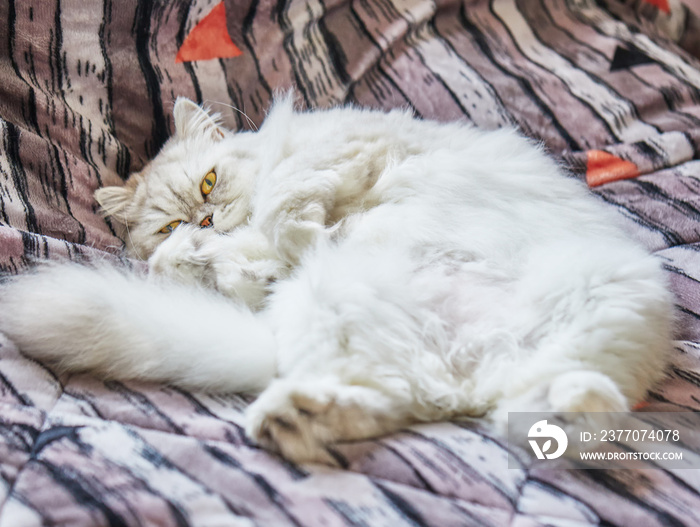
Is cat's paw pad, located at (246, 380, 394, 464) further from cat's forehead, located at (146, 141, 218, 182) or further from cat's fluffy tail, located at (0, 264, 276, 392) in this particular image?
cat's forehead, located at (146, 141, 218, 182)

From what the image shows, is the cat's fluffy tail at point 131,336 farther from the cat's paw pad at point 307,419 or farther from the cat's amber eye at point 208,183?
the cat's amber eye at point 208,183

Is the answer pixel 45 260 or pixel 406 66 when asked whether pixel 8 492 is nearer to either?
pixel 45 260

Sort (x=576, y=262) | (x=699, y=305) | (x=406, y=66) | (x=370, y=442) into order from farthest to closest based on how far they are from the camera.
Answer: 1. (x=406, y=66)
2. (x=699, y=305)
3. (x=576, y=262)
4. (x=370, y=442)

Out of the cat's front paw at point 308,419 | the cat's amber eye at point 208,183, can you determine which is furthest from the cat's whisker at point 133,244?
the cat's front paw at point 308,419

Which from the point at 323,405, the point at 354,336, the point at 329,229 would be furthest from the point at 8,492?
the point at 329,229

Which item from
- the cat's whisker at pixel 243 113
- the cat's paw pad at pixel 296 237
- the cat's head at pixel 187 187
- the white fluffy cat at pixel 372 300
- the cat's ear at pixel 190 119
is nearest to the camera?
the white fluffy cat at pixel 372 300

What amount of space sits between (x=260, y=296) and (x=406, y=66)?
1.12 metres

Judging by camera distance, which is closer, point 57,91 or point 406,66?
point 57,91

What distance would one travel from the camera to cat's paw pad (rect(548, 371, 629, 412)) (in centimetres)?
89

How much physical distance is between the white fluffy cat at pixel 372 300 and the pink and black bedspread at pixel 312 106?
76mm

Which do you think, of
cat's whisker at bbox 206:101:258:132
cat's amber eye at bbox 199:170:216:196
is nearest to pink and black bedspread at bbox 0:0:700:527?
cat's whisker at bbox 206:101:258:132

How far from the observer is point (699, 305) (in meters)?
1.34

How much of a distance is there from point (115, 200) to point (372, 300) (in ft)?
3.05

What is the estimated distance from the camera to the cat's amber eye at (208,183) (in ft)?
4.92
